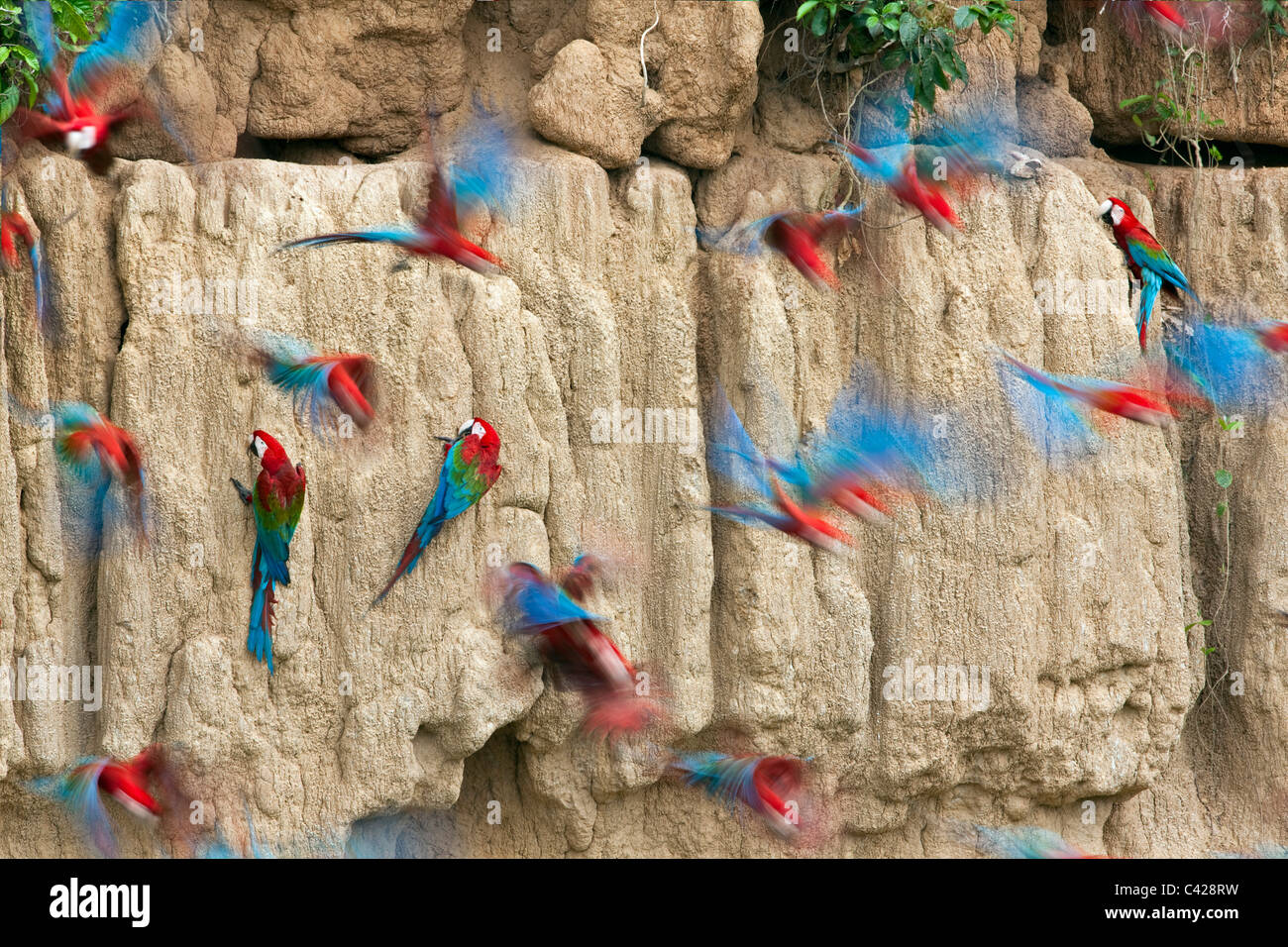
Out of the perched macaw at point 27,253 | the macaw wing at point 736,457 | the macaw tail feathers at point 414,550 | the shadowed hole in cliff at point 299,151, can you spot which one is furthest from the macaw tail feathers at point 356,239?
the macaw wing at point 736,457

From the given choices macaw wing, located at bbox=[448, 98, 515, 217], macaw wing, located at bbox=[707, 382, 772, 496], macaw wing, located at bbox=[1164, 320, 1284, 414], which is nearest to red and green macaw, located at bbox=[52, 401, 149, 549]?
macaw wing, located at bbox=[448, 98, 515, 217]

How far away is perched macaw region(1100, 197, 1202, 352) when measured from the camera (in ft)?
20.1

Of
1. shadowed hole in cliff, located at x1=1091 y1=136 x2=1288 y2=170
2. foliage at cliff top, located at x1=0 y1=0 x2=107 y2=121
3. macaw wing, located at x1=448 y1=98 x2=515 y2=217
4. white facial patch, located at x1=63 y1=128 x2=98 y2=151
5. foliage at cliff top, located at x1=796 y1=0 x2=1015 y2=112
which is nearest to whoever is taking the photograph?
foliage at cliff top, located at x1=0 y1=0 x2=107 y2=121

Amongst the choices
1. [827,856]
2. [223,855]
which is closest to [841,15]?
[827,856]

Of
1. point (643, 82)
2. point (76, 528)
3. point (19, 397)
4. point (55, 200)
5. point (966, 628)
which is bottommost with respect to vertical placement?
point (966, 628)

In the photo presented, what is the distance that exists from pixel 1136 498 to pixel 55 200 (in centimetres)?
424

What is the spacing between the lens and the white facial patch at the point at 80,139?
5.17 meters

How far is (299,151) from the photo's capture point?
5.93 meters

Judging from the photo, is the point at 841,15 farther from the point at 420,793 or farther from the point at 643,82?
the point at 420,793

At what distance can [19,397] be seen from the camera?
5.03m

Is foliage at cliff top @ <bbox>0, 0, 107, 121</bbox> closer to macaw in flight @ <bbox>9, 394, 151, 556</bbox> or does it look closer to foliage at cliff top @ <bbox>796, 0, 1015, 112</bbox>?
macaw in flight @ <bbox>9, 394, 151, 556</bbox>

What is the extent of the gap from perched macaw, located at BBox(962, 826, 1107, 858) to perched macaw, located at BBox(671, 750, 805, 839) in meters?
0.81

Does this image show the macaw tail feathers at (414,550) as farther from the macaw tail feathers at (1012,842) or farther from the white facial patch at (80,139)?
the macaw tail feathers at (1012,842)

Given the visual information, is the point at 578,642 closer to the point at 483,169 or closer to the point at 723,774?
the point at 723,774
